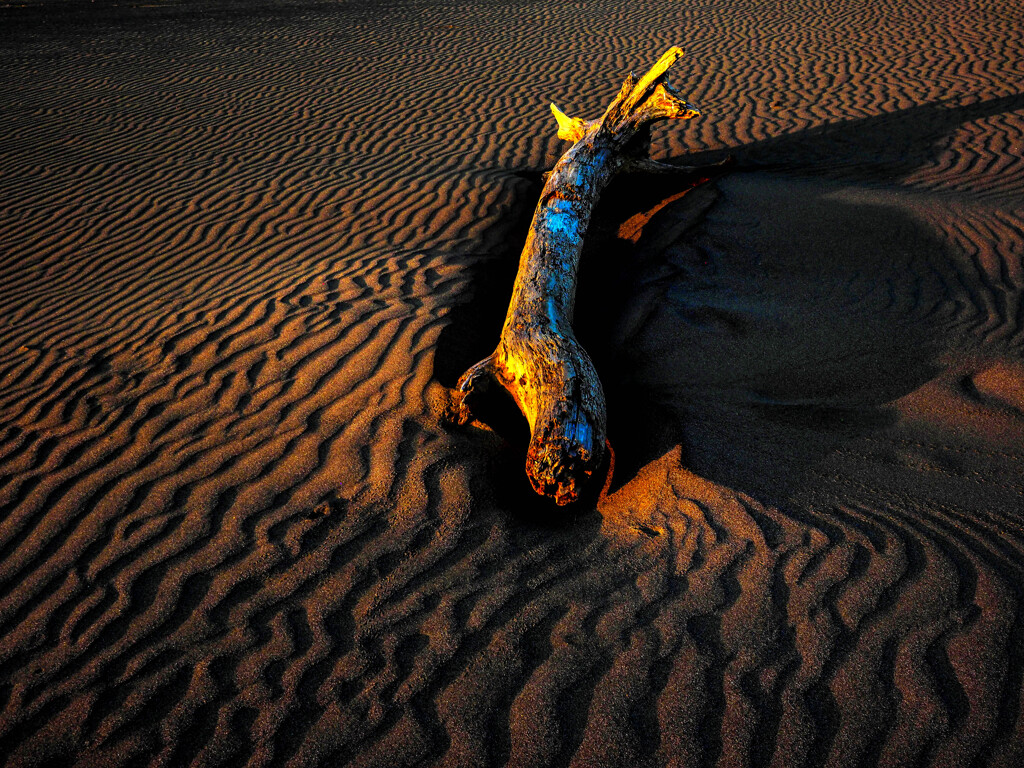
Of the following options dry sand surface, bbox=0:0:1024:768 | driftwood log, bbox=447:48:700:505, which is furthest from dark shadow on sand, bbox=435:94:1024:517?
driftwood log, bbox=447:48:700:505

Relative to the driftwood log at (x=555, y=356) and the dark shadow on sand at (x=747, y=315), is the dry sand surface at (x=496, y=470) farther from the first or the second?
the driftwood log at (x=555, y=356)

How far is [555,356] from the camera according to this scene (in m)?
3.51

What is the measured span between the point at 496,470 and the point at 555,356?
714mm

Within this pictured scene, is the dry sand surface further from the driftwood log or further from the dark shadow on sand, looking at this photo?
the driftwood log

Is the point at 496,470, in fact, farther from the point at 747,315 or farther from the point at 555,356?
A: the point at 747,315

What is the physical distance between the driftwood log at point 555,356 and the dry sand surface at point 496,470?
25cm

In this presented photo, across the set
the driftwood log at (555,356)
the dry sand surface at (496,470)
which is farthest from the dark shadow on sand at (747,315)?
the driftwood log at (555,356)

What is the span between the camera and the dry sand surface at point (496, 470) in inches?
89.7

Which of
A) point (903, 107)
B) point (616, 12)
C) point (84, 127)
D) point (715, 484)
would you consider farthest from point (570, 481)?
point (616, 12)

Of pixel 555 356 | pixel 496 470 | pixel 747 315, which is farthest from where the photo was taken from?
pixel 747 315

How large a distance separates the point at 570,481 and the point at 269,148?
725 cm

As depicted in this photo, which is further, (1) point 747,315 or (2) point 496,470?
(1) point 747,315

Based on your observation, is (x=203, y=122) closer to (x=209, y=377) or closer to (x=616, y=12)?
(x=209, y=377)

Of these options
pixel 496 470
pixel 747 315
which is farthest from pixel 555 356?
pixel 747 315
